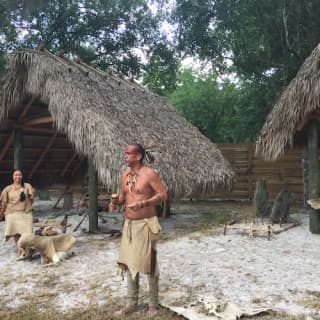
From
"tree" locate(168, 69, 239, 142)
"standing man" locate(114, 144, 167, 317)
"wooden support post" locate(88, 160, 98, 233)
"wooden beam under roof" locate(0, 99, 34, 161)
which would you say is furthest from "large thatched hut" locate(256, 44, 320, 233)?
"tree" locate(168, 69, 239, 142)

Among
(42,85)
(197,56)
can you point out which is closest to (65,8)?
(197,56)

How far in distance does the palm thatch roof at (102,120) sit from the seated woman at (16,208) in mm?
1274

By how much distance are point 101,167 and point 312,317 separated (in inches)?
162

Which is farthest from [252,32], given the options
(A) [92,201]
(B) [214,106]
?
(A) [92,201]

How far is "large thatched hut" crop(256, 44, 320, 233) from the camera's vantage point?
700cm

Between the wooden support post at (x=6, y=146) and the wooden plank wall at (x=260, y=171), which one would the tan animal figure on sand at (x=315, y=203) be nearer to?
the wooden plank wall at (x=260, y=171)

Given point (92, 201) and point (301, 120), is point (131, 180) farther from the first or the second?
point (301, 120)

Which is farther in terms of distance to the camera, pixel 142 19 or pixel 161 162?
pixel 142 19

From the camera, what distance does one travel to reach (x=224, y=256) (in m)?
5.99

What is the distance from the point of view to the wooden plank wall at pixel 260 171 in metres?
12.8

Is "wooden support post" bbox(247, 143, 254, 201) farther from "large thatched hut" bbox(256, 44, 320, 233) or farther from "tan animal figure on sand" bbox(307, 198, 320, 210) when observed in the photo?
"tan animal figure on sand" bbox(307, 198, 320, 210)

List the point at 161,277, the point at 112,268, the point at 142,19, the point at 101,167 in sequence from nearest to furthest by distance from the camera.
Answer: the point at 161,277
the point at 112,268
the point at 101,167
the point at 142,19

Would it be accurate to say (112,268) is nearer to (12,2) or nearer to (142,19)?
(12,2)

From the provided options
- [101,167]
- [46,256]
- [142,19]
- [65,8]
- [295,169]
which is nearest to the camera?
[46,256]
